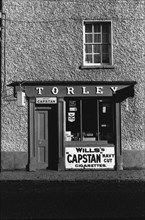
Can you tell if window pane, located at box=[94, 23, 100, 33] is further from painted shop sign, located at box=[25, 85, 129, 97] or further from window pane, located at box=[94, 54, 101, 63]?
painted shop sign, located at box=[25, 85, 129, 97]

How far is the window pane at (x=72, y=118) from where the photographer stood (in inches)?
658

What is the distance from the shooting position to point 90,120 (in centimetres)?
1673

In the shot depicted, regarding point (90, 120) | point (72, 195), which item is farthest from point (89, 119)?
point (72, 195)

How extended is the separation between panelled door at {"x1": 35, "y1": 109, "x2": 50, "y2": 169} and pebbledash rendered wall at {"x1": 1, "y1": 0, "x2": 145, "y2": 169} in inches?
17.4

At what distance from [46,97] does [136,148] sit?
3847 mm

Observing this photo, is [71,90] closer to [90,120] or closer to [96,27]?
[90,120]

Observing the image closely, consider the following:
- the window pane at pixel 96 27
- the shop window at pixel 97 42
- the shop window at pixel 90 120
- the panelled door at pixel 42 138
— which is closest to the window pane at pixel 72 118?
the shop window at pixel 90 120

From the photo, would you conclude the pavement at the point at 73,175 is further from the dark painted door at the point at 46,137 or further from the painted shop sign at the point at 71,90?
the painted shop sign at the point at 71,90

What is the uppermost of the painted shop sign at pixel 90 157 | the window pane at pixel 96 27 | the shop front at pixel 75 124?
the window pane at pixel 96 27

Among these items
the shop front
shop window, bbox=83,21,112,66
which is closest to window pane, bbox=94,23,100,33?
shop window, bbox=83,21,112,66

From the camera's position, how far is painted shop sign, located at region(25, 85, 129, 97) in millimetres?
16500

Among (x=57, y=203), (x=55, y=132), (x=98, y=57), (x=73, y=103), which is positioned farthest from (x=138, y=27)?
(x=57, y=203)

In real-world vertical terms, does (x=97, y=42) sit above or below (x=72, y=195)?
above

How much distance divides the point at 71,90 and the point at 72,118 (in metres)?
1.07
